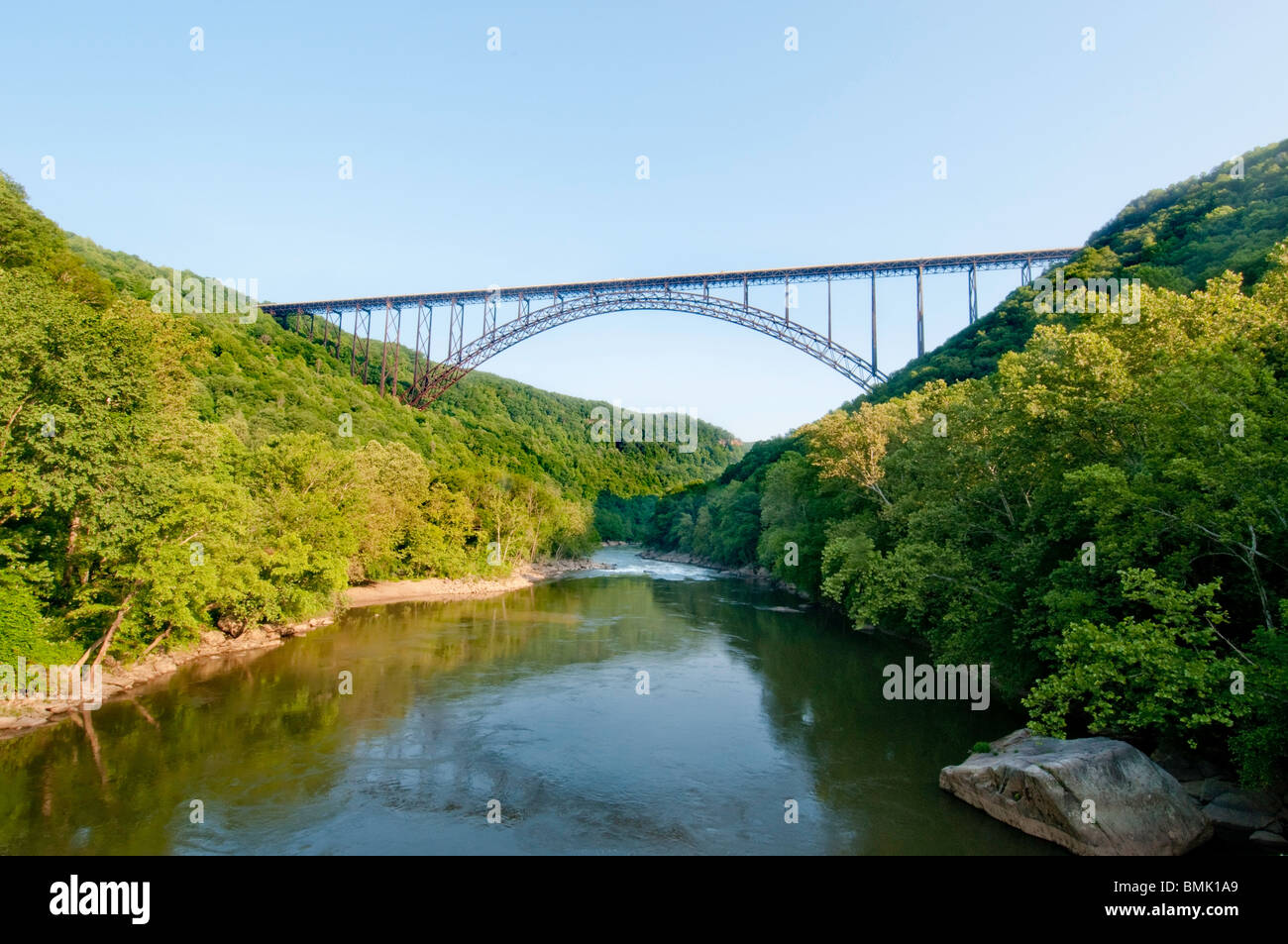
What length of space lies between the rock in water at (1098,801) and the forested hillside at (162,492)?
685 inches

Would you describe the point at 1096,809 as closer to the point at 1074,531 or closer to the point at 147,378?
the point at 1074,531

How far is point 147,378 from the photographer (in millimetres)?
15180

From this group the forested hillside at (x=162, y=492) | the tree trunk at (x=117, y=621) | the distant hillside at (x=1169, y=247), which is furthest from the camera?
the distant hillside at (x=1169, y=247)

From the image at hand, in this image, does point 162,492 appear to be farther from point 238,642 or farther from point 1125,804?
point 1125,804

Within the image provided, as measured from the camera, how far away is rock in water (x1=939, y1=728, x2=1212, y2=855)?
8867mm

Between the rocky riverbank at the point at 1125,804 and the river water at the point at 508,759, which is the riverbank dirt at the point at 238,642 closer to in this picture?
the river water at the point at 508,759

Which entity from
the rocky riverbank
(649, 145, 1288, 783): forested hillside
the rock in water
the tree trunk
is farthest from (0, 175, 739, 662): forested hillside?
the rocky riverbank

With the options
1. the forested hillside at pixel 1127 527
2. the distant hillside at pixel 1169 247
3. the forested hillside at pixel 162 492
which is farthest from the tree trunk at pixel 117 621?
the distant hillside at pixel 1169 247

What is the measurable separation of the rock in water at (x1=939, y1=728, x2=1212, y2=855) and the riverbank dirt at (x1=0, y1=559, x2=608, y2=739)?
713 inches

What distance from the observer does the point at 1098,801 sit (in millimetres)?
9062

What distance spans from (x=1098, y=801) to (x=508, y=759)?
9.52 meters

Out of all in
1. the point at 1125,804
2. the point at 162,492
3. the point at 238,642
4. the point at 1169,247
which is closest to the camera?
the point at 1125,804

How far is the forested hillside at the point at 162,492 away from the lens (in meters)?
13.9

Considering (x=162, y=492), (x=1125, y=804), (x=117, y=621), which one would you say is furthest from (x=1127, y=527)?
(x=117, y=621)
